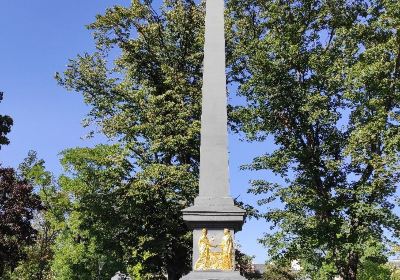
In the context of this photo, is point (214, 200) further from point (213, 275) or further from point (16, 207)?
point (16, 207)

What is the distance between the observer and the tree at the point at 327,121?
62.7 feet

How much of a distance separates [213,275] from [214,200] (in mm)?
1861

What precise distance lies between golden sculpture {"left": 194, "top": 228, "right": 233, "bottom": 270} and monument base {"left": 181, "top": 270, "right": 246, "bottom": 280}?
0.38 ft

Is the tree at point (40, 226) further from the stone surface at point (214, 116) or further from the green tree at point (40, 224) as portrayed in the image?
the stone surface at point (214, 116)

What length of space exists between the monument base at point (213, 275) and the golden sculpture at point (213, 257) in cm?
12

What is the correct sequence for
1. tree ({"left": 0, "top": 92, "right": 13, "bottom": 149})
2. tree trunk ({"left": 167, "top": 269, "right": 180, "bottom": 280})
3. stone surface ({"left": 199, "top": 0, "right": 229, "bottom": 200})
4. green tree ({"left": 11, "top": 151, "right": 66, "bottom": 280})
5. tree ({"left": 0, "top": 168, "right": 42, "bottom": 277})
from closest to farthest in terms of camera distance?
stone surface ({"left": 199, "top": 0, "right": 229, "bottom": 200}) < tree ({"left": 0, "top": 92, "right": 13, "bottom": 149}) < tree ({"left": 0, "top": 168, "right": 42, "bottom": 277}) < tree trunk ({"left": 167, "top": 269, "right": 180, "bottom": 280}) < green tree ({"left": 11, "top": 151, "right": 66, "bottom": 280})

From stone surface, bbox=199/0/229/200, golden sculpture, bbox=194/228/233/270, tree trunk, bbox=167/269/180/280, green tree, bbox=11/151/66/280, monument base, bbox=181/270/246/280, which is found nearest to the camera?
monument base, bbox=181/270/246/280

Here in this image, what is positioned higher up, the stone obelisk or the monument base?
the stone obelisk

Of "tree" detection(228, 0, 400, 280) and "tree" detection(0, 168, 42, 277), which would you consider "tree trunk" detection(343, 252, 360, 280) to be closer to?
"tree" detection(228, 0, 400, 280)

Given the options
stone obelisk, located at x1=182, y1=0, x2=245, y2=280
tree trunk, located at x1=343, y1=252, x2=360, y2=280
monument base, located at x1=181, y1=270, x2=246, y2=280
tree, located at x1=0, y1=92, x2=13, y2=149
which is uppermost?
tree, located at x1=0, y1=92, x2=13, y2=149

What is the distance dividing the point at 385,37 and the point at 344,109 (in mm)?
3625

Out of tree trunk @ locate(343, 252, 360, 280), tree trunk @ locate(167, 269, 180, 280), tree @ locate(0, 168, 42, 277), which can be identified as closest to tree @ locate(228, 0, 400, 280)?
tree trunk @ locate(343, 252, 360, 280)

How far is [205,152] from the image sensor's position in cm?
1266

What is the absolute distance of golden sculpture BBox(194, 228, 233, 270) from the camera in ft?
37.9
